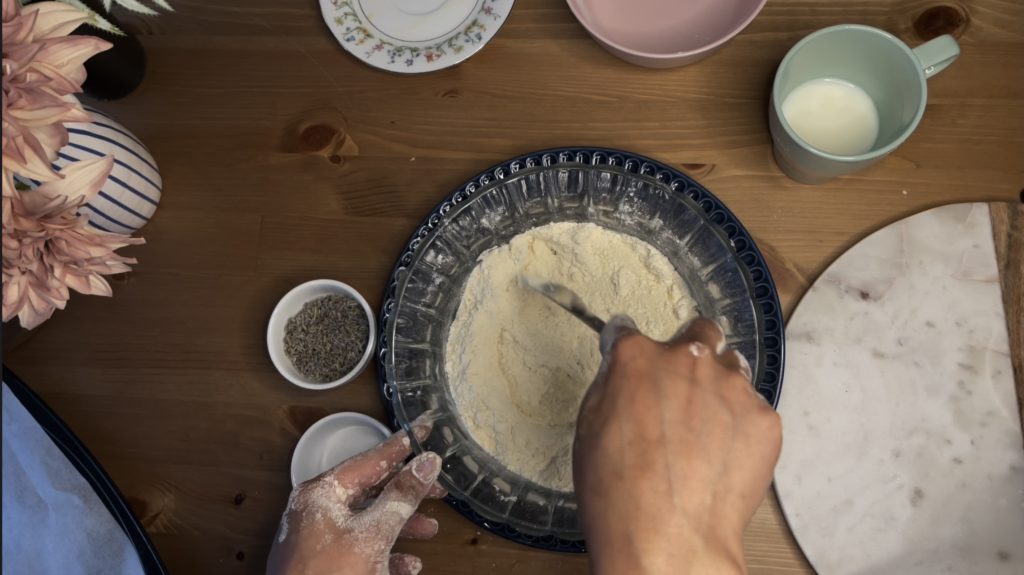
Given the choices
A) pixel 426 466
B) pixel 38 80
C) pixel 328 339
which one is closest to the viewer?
pixel 38 80

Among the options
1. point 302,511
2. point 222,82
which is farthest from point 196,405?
point 222,82

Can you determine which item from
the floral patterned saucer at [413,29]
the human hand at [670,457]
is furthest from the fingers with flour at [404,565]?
the floral patterned saucer at [413,29]

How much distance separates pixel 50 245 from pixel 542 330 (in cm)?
37

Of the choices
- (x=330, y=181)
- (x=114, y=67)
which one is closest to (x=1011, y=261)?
(x=330, y=181)

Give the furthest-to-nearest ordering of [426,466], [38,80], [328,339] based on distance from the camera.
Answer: [328,339] < [426,466] < [38,80]

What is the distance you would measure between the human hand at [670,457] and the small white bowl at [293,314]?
0.84 ft

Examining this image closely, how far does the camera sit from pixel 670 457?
0.44 meters

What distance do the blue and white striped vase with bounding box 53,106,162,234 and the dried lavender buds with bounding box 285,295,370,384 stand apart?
200mm

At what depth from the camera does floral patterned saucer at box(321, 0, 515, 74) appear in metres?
0.72

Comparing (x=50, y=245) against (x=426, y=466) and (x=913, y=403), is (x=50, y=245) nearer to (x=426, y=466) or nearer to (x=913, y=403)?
(x=426, y=466)

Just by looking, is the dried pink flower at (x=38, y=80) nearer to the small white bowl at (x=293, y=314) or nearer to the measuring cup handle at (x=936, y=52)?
the small white bowl at (x=293, y=314)

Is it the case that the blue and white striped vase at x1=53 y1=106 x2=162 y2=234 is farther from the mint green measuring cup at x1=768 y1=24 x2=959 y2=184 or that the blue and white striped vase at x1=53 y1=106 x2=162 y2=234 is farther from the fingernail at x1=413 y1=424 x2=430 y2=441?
the mint green measuring cup at x1=768 y1=24 x2=959 y2=184

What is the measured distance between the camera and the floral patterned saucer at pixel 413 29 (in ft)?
2.35

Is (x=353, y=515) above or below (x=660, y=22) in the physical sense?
below
